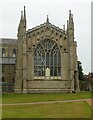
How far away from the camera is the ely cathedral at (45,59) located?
75.9m

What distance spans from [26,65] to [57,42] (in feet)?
28.9

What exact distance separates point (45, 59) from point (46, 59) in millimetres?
253

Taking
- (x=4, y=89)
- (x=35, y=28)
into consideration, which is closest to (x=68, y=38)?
(x=35, y=28)

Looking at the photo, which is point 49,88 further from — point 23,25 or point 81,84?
point 81,84

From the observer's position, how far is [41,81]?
76375 mm

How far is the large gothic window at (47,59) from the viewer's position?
76938 millimetres

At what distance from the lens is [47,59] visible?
77.4 metres

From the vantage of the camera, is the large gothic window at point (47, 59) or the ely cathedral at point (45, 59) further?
the large gothic window at point (47, 59)

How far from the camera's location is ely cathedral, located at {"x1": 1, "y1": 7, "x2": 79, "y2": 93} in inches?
2990

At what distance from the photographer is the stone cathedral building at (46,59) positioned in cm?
7594

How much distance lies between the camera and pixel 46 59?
254 ft

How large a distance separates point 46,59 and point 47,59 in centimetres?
23

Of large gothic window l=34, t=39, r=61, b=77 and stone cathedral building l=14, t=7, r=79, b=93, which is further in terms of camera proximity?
large gothic window l=34, t=39, r=61, b=77

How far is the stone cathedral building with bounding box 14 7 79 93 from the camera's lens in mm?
75938
